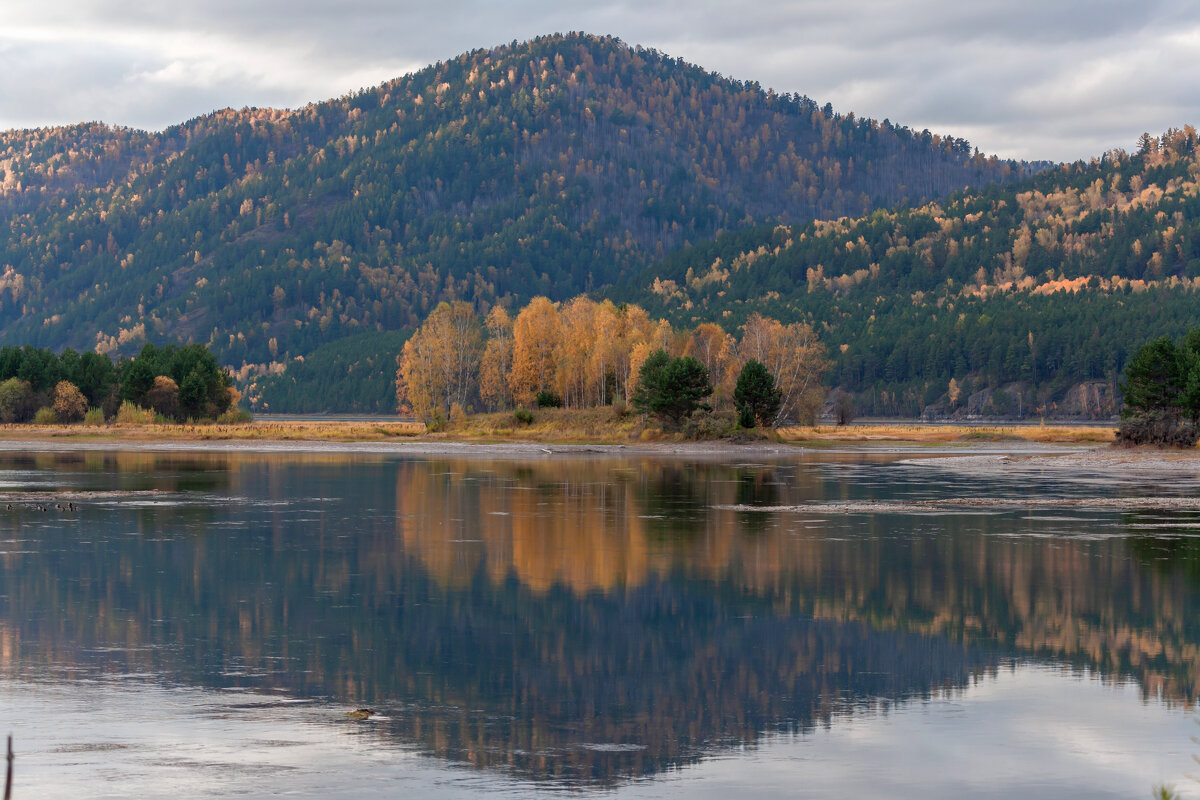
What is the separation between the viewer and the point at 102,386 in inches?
6211

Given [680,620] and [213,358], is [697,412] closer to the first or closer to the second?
[213,358]

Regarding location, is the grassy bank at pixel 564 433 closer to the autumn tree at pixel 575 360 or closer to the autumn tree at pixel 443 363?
the autumn tree at pixel 443 363

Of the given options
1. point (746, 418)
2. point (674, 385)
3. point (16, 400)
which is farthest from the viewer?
point (16, 400)

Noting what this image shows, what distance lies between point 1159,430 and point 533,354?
70.6 meters

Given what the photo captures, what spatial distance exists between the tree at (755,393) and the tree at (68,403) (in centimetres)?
8594

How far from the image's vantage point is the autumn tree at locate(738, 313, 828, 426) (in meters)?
130

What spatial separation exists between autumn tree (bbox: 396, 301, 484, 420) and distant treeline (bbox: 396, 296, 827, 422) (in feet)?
0.40

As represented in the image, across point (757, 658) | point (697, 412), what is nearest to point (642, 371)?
point (697, 412)

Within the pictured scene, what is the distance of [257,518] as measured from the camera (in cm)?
4788

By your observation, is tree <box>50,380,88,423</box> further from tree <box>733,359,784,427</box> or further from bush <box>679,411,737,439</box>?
tree <box>733,359,784,427</box>

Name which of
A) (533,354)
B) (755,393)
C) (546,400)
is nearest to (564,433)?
(546,400)

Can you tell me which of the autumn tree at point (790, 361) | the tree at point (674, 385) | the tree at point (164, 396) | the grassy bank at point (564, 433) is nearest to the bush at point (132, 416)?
the grassy bank at point (564, 433)

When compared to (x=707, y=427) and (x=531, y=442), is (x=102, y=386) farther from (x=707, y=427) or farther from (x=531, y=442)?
(x=707, y=427)

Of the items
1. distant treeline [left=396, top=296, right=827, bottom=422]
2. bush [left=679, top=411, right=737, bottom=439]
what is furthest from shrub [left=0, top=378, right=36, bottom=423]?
bush [left=679, top=411, right=737, bottom=439]
